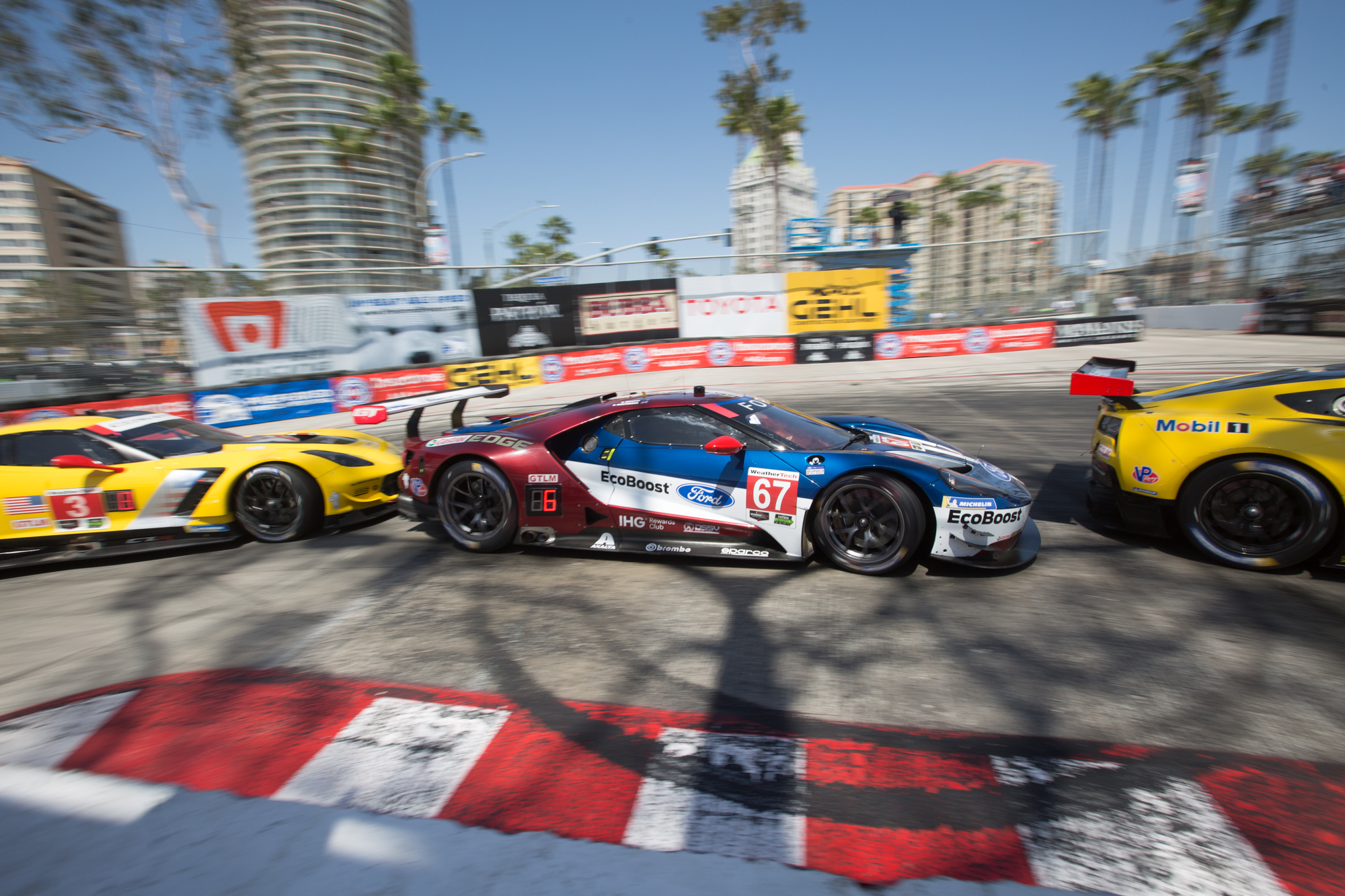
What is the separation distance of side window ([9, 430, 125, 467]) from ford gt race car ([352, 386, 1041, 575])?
86.9 inches

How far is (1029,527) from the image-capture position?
4.50 m

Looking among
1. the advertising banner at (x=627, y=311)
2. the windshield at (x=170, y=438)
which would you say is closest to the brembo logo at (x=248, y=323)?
the advertising banner at (x=627, y=311)

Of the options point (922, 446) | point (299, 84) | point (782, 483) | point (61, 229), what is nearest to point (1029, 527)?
point (922, 446)

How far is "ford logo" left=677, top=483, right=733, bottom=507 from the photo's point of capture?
165 inches

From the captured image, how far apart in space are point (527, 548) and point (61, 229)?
19.9 meters

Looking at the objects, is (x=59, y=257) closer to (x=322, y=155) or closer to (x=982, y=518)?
(x=982, y=518)

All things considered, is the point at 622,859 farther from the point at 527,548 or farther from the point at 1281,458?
the point at 1281,458

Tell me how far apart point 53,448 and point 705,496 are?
5.24m

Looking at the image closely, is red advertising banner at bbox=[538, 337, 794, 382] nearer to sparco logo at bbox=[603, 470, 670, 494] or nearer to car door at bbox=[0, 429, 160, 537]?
car door at bbox=[0, 429, 160, 537]

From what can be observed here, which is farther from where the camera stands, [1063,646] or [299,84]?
[299,84]

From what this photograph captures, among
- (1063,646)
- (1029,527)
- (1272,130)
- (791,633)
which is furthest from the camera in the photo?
(1272,130)

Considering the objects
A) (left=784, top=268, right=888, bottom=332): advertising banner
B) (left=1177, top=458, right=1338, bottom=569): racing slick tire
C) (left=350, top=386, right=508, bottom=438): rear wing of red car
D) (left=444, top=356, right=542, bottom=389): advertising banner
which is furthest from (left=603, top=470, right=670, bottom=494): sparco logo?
(left=784, top=268, right=888, bottom=332): advertising banner

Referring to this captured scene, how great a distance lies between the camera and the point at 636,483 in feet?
14.5

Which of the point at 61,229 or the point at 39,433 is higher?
the point at 61,229
